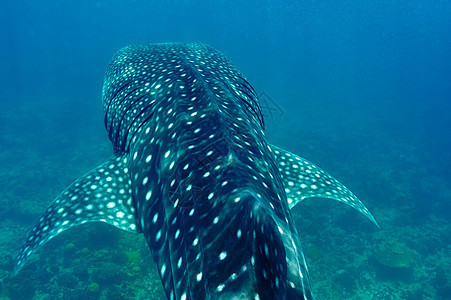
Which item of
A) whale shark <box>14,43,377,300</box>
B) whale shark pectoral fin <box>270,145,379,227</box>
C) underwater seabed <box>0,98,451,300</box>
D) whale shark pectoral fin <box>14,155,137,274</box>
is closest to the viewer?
whale shark <box>14,43,377,300</box>

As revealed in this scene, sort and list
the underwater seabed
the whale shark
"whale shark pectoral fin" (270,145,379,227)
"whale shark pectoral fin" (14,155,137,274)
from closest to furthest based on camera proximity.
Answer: the whale shark → "whale shark pectoral fin" (14,155,137,274) → "whale shark pectoral fin" (270,145,379,227) → the underwater seabed

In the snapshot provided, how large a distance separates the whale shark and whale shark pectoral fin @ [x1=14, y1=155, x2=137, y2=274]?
0.01 m

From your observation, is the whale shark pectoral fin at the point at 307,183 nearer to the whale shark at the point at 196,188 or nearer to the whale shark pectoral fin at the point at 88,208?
the whale shark at the point at 196,188

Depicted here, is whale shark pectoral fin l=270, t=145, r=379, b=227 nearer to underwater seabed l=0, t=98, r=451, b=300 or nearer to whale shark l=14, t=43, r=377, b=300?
whale shark l=14, t=43, r=377, b=300

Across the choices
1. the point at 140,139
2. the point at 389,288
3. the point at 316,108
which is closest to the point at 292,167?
the point at 140,139

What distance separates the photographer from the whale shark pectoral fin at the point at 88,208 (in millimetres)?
3285

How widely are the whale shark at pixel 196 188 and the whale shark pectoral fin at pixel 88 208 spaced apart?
0.01 m

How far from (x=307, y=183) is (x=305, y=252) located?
22.9ft

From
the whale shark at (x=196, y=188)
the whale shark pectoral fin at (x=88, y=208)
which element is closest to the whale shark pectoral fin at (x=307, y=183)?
the whale shark at (x=196, y=188)

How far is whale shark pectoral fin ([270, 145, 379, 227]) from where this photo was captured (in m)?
3.80

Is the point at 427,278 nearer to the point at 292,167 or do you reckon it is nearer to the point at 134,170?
the point at 292,167

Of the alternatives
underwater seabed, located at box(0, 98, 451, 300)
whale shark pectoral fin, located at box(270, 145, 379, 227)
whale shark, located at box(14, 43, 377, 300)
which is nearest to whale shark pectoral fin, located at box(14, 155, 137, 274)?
whale shark, located at box(14, 43, 377, 300)

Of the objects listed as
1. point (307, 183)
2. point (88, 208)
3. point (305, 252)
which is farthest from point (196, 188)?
point (305, 252)

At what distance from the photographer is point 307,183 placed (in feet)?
12.8
